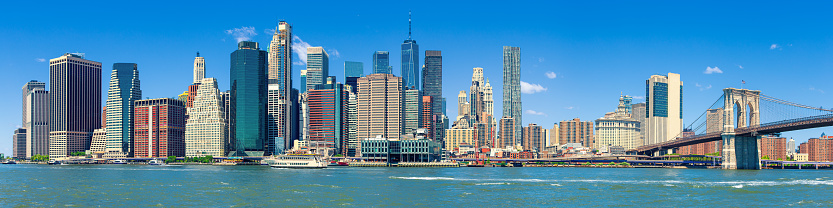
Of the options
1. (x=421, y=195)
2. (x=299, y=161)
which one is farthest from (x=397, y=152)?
(x=421, y=195)

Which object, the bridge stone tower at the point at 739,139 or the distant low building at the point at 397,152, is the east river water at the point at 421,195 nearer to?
the bridge stone tower at the point at 739,139

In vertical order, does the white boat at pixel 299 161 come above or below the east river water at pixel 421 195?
below

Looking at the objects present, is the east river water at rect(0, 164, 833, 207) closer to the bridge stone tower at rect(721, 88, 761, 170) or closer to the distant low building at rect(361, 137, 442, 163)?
the bridge stone tower at rect(721, 88, 761, 170)

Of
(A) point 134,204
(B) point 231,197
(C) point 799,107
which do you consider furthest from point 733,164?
(A) point 134,204

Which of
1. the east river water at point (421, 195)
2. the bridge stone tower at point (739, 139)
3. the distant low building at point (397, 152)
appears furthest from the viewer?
the distant low building at point (397, 152)

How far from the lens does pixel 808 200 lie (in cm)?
5800

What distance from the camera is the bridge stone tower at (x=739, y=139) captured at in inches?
5335

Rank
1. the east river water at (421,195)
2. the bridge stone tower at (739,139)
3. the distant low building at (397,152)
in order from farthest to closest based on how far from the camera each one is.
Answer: the distant low building at (397,152) → the bridge stone tower at (739,139) → the east river water at (421,195)

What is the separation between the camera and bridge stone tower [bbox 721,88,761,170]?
135500mm

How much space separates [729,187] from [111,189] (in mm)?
58508

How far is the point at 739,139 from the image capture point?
138 metres

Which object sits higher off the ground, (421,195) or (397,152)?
(421,195)

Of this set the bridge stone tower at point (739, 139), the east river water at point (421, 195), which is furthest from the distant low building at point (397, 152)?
the east river water at point (421, 195)

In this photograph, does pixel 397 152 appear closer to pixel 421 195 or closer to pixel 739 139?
pixel 739 139
